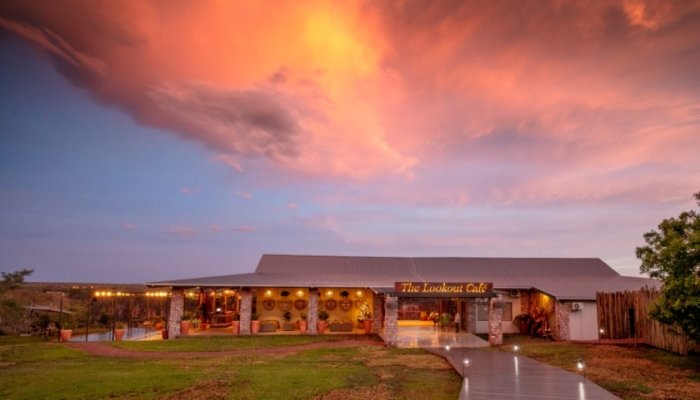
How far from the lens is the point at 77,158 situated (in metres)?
28.5

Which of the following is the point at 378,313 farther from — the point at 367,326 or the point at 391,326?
the point at 391,326

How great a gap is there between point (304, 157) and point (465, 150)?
10641 millimetres

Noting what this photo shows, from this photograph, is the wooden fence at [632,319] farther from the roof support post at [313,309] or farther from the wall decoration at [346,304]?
the roof support post at [313,309]

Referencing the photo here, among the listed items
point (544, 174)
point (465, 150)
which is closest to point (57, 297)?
point (465, 150)

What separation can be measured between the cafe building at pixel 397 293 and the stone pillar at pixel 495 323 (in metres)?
0.05

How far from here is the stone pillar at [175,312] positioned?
79.6 ft

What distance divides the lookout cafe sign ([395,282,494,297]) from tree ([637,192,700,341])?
7173 millimetres

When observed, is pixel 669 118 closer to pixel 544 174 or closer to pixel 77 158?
pixel 544 174

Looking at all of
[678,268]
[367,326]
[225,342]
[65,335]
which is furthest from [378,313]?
[65,335]

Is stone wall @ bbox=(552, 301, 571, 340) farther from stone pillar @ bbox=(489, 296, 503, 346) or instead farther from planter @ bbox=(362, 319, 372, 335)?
planter @ bbox=(362, 319, 372, 335)

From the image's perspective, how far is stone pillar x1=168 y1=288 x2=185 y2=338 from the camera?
24.3 meters

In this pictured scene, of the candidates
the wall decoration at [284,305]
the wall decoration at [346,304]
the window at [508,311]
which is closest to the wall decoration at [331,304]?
the wall decoration at [346,304]

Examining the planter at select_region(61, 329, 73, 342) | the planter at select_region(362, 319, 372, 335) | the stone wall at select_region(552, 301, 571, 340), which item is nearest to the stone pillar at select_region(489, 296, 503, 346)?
the stone wall at select_region(552, 301, 571, 340)

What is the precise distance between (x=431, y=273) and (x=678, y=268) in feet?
60.9
